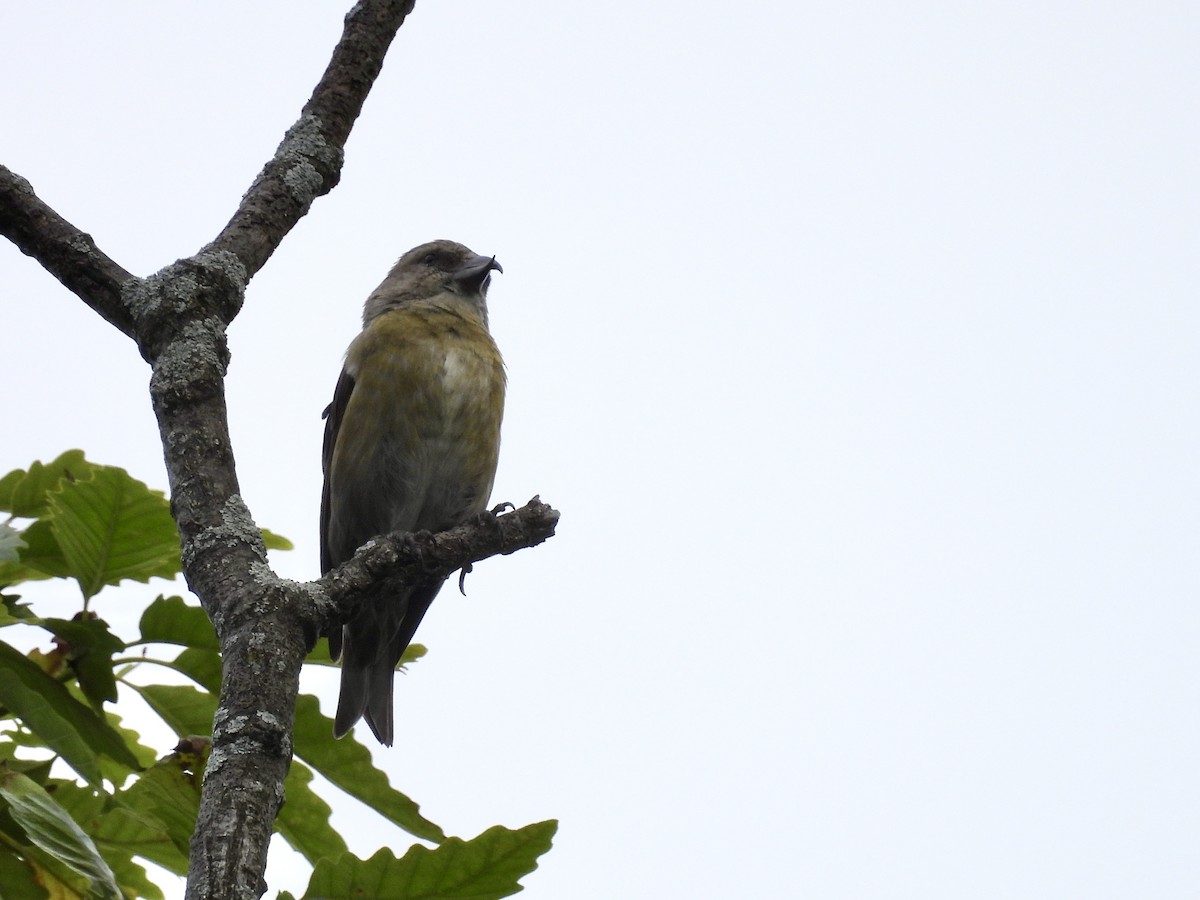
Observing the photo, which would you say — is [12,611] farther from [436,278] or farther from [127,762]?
[436,278]

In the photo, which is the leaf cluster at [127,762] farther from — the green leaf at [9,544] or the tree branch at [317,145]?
the tree branch at [317,145]

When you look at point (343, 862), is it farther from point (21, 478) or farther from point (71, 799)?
point (21, 478)

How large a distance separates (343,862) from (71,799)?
3.20 ft

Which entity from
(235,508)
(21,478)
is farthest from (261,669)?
(21,478)

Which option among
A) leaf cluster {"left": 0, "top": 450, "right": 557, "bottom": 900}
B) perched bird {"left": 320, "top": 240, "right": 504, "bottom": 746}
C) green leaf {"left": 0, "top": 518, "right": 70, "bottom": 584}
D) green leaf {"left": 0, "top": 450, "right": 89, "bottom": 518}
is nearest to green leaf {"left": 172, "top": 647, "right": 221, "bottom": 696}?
leaf cluster {"left": 0, "top": 450, "right": 557, "bottom": 900}

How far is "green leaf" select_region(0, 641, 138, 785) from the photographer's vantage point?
2.41 m

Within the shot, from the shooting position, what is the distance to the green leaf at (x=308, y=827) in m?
2.80

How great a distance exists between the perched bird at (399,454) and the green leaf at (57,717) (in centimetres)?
311

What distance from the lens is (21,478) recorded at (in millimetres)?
3389

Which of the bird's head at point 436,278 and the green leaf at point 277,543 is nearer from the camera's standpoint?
the green leaf at point 277,543

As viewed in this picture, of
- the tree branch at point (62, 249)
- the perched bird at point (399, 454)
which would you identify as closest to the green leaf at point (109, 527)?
the tree branch at point (62, 249)

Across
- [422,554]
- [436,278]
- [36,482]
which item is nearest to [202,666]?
[422,554]

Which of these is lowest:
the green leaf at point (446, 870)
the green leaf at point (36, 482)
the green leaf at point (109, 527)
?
the green leaf at point (446, 870)

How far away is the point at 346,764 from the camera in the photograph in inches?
112
